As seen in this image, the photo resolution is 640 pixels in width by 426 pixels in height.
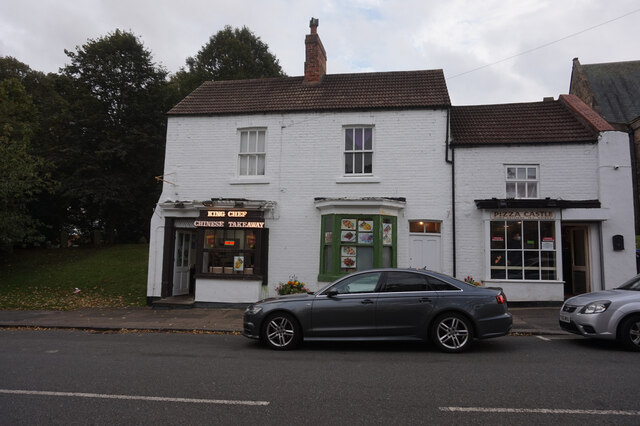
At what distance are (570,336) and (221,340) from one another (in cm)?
738

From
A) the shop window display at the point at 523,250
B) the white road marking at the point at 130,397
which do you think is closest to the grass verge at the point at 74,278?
the white road marking at the point at 130,397

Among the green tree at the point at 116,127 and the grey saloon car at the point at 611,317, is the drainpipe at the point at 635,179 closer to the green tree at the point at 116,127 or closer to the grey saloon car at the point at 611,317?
the grey saloon car at the point at 611,317

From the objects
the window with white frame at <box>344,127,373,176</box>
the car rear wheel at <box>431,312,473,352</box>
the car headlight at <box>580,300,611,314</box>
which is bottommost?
the car rear wheel at <box>431,312,473,352</box>

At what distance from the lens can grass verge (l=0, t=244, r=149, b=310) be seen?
1442 centimetres

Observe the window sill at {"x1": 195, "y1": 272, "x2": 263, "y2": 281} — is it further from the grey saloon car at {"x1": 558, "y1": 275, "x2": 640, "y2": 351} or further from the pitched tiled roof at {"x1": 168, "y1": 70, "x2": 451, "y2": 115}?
the grey saloon car at {"x1": 558, "y1": 275, "x2": 640, "y2": 351}

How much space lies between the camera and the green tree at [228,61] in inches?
1249

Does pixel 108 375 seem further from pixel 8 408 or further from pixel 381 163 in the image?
pixel 381 163

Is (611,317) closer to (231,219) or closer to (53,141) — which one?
(231,219)

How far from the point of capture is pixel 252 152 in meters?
13.9

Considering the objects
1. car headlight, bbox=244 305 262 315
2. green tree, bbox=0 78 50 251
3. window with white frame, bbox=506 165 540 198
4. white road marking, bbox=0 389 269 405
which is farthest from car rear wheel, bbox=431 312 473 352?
green tree, bbox=0 78 50 251

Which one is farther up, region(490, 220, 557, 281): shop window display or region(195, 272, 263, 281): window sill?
region(490, 220, 557, 281): shop window display

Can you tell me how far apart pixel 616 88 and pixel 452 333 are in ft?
101

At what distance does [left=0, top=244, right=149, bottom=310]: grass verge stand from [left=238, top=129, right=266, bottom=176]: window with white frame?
5.85m

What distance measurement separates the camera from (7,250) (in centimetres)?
2280
